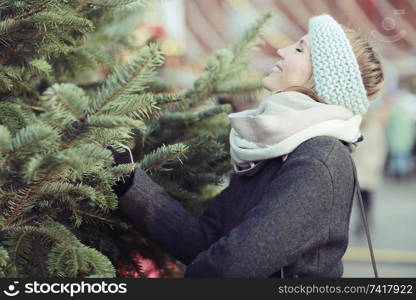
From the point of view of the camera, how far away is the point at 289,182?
1375mm

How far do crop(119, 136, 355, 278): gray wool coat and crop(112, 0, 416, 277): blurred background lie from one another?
171 inches

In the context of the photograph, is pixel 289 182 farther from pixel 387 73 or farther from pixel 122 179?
pixel 387 73

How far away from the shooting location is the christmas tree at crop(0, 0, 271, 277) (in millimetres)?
1113

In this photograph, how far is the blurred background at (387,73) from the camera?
22.0 feet

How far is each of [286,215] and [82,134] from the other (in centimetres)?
51

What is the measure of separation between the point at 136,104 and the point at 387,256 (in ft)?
17.4

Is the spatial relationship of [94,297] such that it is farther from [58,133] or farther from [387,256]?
[387,256]

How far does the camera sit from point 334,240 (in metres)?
1.46

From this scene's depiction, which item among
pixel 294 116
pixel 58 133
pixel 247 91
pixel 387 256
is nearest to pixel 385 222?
Answer: pixel 387 256

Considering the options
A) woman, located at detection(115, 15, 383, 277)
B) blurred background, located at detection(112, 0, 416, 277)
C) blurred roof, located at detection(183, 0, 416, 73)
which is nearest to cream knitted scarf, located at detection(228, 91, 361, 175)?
woman, located at detection(115, 15, 383, 277)

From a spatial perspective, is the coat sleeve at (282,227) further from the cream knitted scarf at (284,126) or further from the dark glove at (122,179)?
the dark glove at (122,179)

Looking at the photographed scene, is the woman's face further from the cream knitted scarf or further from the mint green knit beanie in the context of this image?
the cream knitted scarf

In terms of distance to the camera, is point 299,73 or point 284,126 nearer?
point 284,126

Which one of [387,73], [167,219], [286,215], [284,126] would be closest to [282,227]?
[286,215]
